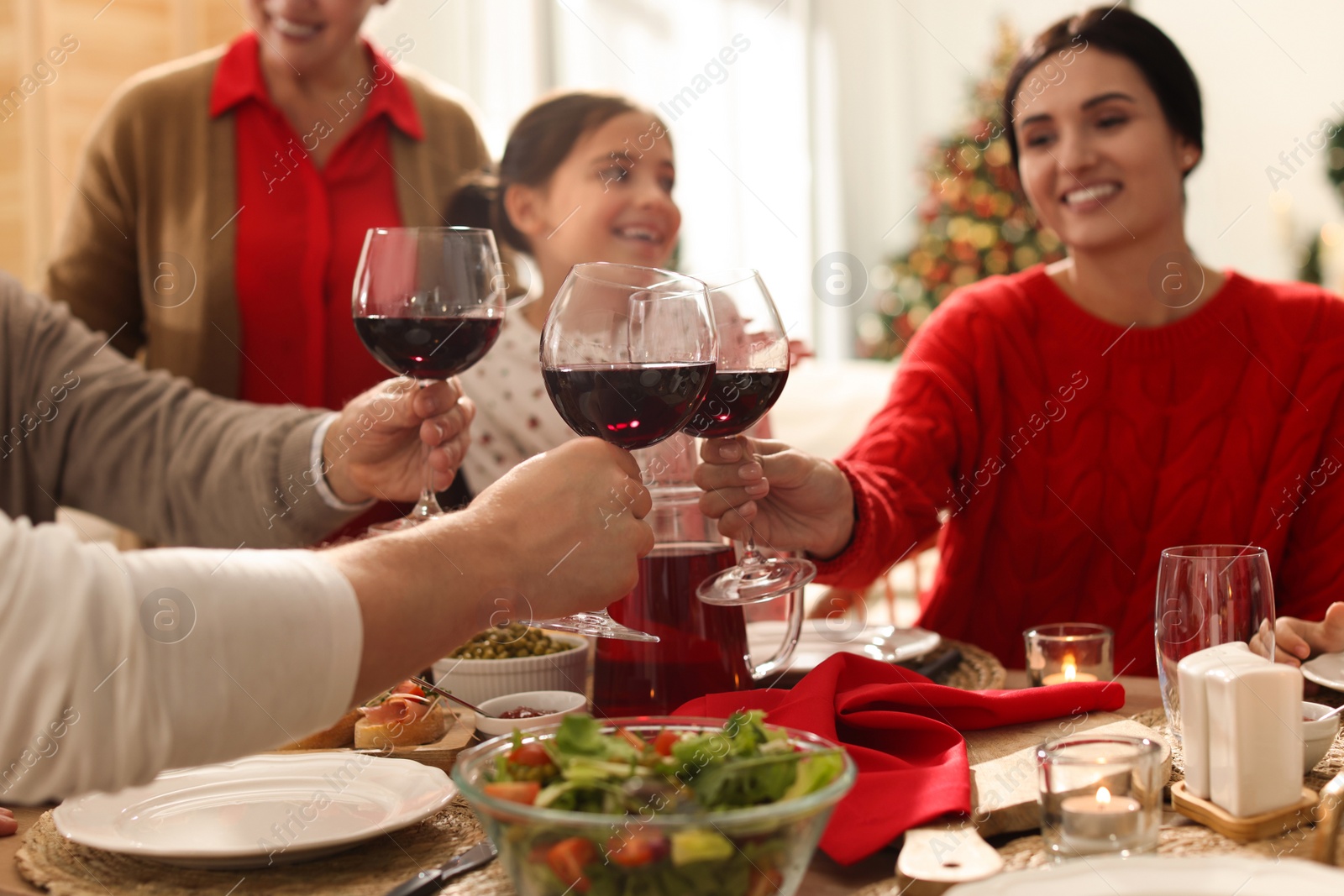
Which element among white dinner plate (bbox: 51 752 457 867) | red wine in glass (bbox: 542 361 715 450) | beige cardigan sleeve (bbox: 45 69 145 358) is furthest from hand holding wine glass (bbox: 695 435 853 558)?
beige cardigan sleeve (bbox: 45 69 145 358)

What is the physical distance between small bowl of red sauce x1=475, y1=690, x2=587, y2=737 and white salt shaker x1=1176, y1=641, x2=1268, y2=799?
45 cm

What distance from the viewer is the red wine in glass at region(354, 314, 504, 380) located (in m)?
1.09

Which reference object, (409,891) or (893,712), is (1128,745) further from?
(409,891)

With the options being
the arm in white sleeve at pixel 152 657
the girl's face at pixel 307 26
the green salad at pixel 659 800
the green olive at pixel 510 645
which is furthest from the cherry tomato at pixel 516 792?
the girl's face at pixel 307 26

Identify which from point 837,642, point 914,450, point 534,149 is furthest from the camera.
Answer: point 534,149

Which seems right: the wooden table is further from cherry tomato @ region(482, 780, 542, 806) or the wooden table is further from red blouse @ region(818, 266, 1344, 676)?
red blouse @ region(818, 266, 1344, 676)

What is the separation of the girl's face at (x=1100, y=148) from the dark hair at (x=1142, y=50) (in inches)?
0.5

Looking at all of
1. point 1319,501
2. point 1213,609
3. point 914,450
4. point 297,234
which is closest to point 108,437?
point 297,234

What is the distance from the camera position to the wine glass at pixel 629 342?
854 mm

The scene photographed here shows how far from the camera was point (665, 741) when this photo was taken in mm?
710

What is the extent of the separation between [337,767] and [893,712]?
413 millimetres

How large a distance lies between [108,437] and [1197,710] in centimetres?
149

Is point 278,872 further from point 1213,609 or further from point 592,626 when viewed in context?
point 1213,609

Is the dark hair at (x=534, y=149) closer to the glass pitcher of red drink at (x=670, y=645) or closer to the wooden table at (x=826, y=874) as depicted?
the glass pitcher of red drink at (x=670, y=645)
